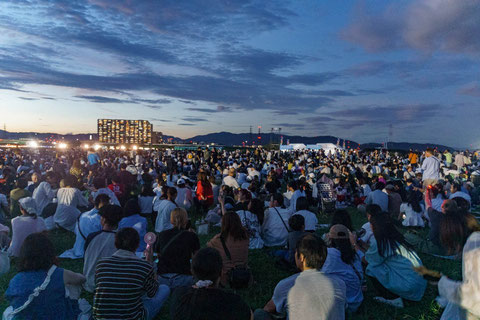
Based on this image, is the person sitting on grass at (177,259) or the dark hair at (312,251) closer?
the dark hair at (312,251)

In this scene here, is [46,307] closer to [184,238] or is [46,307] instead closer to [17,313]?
[17,313]

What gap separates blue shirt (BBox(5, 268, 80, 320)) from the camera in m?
3.12

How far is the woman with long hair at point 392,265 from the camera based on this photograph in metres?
4.63

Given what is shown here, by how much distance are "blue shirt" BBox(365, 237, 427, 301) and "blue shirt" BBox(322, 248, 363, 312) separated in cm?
34

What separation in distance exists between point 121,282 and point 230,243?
78.5 inches

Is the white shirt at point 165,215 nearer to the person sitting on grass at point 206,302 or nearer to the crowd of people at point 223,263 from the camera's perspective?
the crowd of people at point 223,263

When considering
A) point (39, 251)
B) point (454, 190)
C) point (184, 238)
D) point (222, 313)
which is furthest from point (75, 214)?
point (454, 190)

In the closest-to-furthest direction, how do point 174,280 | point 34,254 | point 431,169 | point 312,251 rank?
point 312,251 < point 34,254 < point 174,280 < point 431,169

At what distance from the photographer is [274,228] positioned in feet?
25.9

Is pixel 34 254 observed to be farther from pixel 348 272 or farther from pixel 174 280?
pixel 348 272

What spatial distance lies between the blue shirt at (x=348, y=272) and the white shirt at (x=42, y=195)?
884cm

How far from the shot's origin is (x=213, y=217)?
9695 millimetres

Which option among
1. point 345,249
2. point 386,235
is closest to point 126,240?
point 345,249

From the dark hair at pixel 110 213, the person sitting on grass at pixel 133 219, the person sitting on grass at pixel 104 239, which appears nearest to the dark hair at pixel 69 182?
the person sitting on grass at pixel 133 219
